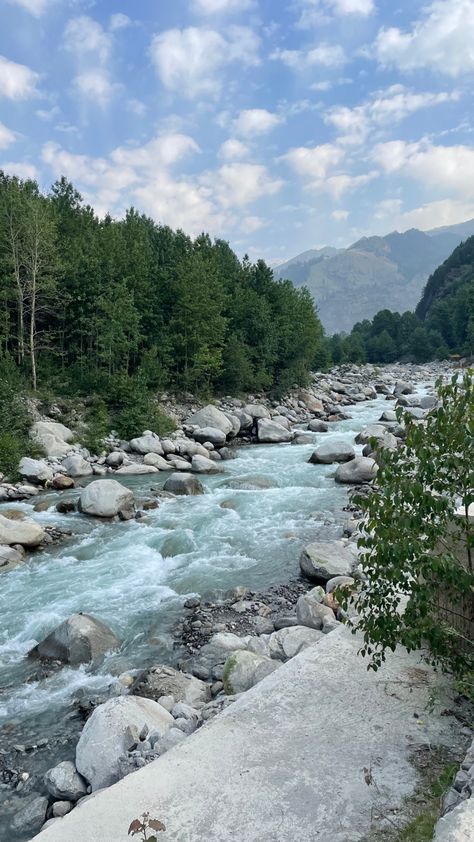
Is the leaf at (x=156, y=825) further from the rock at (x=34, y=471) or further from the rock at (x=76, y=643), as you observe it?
the rock at (x=34, y=471)

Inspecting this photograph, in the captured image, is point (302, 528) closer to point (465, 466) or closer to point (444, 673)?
point (444, 673)

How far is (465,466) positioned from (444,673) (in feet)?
8.52

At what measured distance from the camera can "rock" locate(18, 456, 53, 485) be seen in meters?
17.9

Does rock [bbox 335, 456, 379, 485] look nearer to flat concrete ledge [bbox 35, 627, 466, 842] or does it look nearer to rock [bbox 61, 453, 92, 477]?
rock [bbox 61, 453, 92, 477]

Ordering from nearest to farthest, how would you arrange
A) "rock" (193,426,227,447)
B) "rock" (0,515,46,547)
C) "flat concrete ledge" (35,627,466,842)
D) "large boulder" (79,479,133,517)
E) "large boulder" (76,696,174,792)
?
"flat concrete ledge" (35,627,466,842)
"large boulder" (76,696,174,792)
"rock" (0,515,46,547)
"large boulder" (79,479,133,517)
"rock" (193,426,227,447)

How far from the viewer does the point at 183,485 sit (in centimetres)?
1748

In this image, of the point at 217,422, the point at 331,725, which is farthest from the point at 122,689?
the point at 217,422

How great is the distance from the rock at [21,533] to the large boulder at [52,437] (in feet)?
25.1

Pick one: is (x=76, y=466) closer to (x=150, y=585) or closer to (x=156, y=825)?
(x=150, y=585)

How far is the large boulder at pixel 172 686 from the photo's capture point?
22.6 feet

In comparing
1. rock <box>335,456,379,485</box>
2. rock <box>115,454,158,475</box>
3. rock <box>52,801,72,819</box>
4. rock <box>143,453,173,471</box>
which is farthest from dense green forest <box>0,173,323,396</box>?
rock <box>52,801,72,819</box>

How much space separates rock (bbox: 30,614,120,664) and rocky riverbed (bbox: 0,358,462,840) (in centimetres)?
3

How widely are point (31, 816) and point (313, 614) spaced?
4545 mm

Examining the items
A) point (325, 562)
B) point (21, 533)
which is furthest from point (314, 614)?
point (21, 533)
